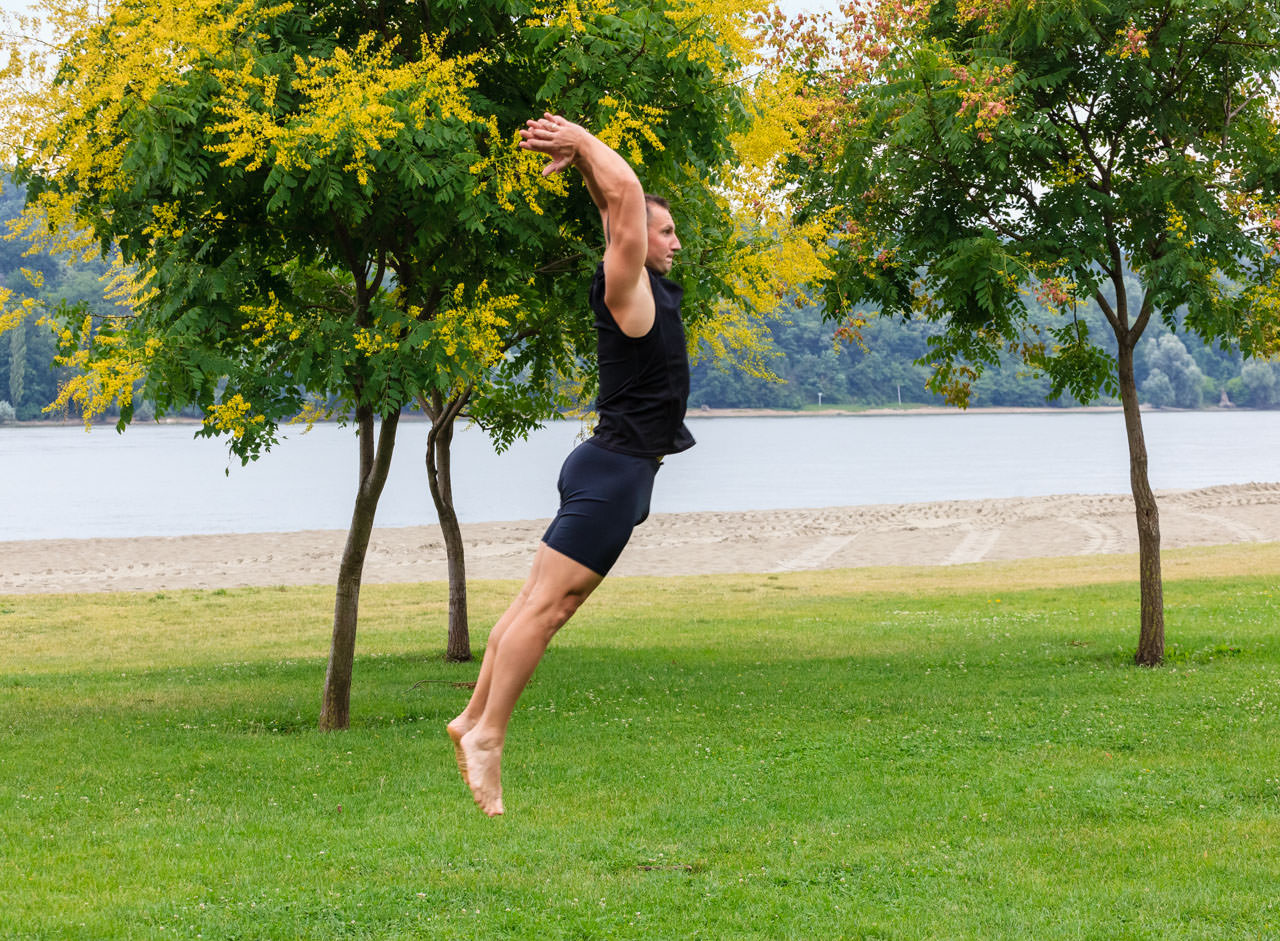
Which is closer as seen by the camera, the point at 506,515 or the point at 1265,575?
the point at 1265,575

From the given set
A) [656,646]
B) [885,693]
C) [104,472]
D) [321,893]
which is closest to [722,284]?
[885,693]

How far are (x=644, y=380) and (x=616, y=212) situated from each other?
533mm

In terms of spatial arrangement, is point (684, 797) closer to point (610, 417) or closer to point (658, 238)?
point (610, 417)

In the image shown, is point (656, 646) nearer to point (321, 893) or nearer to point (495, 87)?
point (495, 87)

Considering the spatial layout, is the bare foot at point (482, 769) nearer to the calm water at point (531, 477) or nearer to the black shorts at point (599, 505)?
the black shorts at point (599, 505)

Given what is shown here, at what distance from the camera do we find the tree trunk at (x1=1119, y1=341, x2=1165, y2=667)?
14.2 m

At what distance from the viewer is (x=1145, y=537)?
14.3 metres

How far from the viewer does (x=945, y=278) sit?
13875mm

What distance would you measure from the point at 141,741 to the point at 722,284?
256 inches

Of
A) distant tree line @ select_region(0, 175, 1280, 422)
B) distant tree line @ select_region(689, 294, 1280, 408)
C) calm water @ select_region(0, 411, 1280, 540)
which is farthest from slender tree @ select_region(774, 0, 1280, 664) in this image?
distant tree line @ select_region(689, 294, 1280, 408)

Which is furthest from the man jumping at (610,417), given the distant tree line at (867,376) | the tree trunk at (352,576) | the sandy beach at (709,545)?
the distant tree line at (867,376)

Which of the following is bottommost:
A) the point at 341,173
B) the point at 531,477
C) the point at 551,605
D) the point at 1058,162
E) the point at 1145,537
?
the point at 531,477

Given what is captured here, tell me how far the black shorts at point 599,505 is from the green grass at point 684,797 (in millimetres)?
3567

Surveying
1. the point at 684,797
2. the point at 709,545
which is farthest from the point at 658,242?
the point at 709,545
